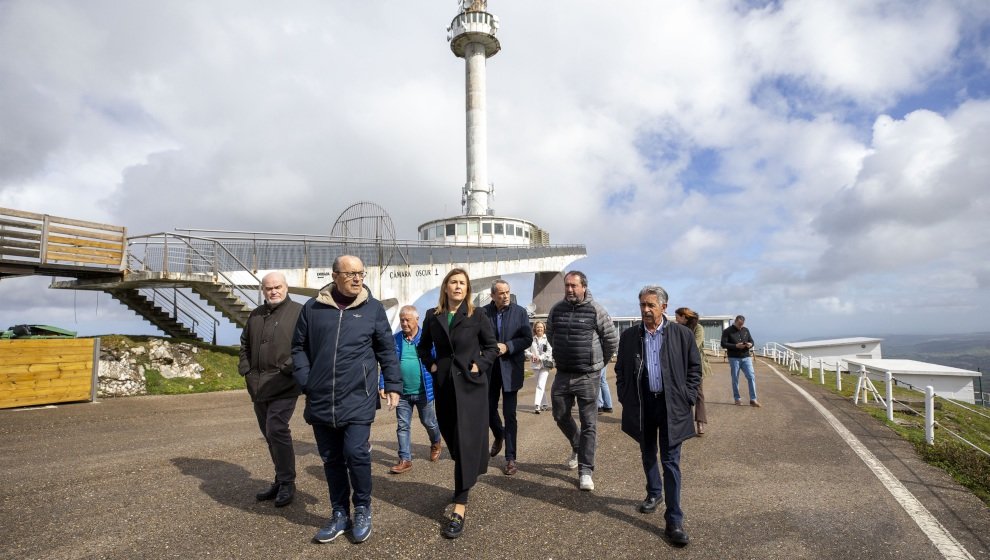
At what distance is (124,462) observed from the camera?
6004mm

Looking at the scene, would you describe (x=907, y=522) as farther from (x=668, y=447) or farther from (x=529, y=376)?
(x=529, y=376)

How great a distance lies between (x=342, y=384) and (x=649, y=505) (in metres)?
2.77

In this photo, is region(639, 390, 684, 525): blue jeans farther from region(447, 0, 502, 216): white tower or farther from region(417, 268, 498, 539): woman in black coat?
region(447, 0, 502, 216): white tower

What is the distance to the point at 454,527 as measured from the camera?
12.6 feet

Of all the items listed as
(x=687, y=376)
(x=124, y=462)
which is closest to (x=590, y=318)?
(x=687, y=376)

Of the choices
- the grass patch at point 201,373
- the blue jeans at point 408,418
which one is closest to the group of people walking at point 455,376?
the blue jeans at point 408,418

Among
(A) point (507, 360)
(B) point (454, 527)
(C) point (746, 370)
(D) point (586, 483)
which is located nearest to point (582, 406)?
(D) point (586, 483)

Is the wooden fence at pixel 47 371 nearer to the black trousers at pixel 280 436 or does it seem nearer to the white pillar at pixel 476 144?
the black trousers at pixel 280 436

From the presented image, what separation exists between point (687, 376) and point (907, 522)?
6.68 feet

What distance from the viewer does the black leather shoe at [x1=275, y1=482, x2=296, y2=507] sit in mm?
4492

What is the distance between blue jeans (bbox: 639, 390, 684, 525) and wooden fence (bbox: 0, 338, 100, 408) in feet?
38.0

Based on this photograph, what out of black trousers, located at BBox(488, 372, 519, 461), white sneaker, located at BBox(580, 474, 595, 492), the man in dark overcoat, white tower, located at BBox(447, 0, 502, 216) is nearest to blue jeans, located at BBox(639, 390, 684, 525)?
the man in dark overcoat

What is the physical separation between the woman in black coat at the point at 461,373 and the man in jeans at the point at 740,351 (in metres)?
7.51

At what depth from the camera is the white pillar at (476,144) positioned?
4341cm
